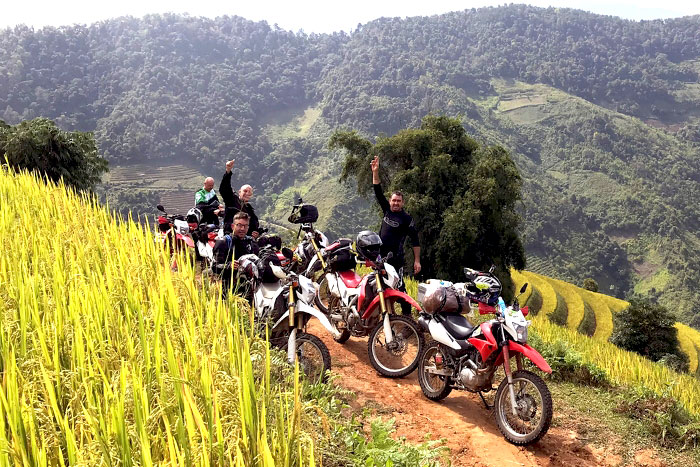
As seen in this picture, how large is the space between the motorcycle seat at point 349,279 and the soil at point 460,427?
89 centimetres

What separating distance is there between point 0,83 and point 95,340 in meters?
152

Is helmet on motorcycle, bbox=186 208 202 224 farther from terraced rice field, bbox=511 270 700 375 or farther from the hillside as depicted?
the hillside

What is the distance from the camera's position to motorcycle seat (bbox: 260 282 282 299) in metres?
5.00

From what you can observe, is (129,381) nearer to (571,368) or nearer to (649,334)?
(571,368)

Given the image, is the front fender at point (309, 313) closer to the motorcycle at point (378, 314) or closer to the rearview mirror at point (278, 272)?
the rearview mirror at point (278, 272)

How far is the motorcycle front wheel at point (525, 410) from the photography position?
4.15 meters

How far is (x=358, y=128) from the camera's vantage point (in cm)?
14800

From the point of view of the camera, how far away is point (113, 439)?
180 cm

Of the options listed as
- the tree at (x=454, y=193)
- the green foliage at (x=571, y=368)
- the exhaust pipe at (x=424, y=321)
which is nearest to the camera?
the exhaust pipe at (x=424, y=321)

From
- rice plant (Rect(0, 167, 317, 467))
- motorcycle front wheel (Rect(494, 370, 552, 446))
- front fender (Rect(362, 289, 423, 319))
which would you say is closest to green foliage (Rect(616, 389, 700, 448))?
motorcycle front wheel (Rect(494, 370, 552, 446))

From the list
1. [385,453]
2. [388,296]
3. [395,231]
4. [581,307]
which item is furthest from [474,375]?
[581,307]

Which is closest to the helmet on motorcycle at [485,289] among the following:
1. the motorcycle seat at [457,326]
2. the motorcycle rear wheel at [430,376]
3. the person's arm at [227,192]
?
the motorcycle seat at [457,326]

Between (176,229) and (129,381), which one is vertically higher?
(129,381)

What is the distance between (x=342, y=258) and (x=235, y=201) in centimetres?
276
